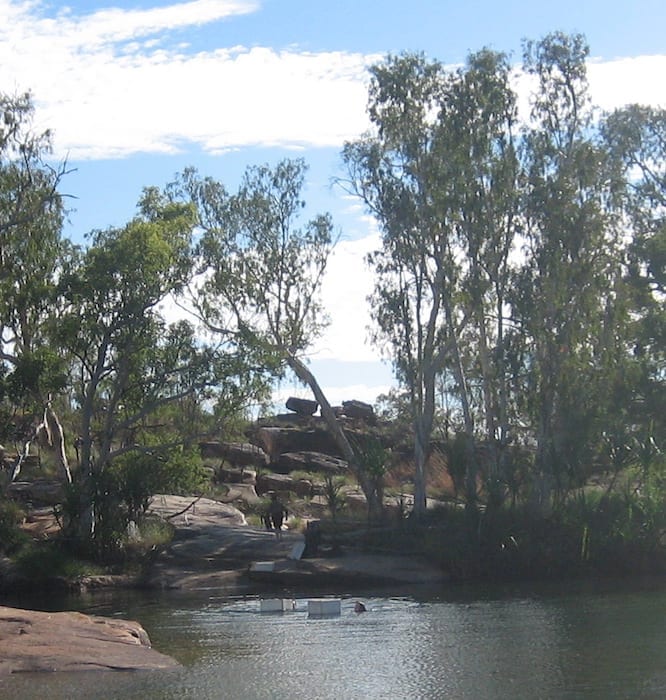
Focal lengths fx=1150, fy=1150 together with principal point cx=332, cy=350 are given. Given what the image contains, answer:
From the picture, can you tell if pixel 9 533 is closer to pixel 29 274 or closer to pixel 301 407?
pixel 29 274

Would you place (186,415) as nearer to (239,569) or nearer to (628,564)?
(239,569)

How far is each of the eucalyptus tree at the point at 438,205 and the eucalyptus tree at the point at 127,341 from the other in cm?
729

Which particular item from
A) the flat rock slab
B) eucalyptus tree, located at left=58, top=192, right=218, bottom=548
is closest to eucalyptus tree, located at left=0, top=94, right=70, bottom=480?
eucalyptus tree, located at left=58, top=192, right=218, bottom=548

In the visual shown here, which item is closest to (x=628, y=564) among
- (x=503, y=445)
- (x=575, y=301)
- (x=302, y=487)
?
(x=503, y=445)

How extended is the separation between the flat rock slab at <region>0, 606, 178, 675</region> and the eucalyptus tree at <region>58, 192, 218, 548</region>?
14.8 metres

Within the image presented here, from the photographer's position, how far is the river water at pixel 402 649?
691 inches

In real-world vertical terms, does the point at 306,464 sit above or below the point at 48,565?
above

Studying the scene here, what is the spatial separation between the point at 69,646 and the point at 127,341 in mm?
17547

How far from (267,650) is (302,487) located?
95.4 feet

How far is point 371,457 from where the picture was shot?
3978 centimetres

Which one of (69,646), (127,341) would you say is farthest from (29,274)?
(69,646)

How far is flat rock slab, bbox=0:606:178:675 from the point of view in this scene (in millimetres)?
18953

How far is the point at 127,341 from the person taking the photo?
36125 mm

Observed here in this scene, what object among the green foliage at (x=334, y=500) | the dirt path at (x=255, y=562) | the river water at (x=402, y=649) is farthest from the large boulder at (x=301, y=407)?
the river water at (x=402, y=649)
